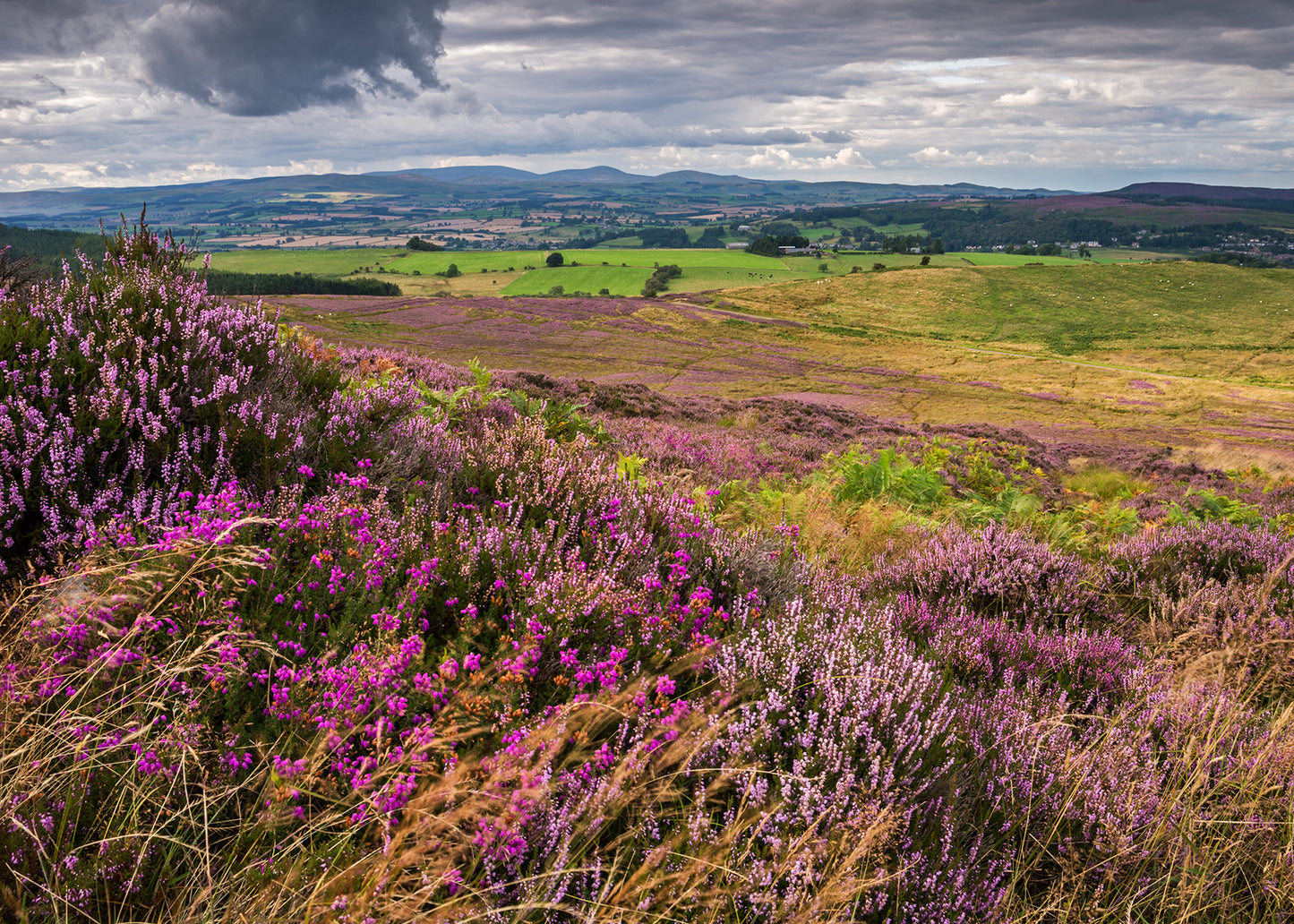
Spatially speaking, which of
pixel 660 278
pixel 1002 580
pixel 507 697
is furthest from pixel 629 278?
pixel 507 697

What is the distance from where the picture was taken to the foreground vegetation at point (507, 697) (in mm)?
1793

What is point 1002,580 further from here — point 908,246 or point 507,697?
point 908,246

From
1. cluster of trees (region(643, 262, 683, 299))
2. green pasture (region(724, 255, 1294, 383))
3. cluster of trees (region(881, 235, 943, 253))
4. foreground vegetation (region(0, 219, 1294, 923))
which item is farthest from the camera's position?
cluster of trees (region(881, 235, 943, 253))

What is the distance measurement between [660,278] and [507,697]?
117715mm

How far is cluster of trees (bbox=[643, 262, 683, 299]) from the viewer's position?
106750mm

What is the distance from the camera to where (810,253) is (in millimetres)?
155625

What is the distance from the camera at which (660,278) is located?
378 feet

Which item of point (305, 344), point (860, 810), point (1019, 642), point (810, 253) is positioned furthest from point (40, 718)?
point (810, 253)

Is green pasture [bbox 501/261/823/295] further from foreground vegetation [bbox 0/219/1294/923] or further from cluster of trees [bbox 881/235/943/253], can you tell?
foreground vegetation [bbox 0/219/1294/923]

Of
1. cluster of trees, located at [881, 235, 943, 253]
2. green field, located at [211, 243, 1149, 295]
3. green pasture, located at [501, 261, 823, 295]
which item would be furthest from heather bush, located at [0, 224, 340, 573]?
cluster of trees, located at [881, 235, 943, 253]

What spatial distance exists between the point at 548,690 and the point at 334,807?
2.54ft

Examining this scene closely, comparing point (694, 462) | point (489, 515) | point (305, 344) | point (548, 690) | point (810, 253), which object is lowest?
point (694, 462)

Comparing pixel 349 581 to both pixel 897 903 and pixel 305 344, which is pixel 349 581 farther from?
pixel 305 344

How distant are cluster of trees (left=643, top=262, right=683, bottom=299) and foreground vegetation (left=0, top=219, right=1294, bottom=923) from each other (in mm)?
99564
